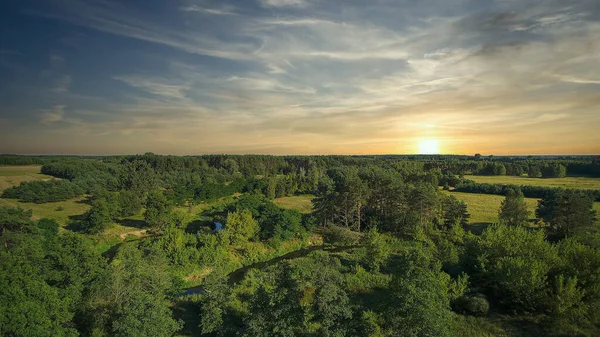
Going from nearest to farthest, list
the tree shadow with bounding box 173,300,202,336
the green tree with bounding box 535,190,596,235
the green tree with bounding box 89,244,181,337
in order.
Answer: the green tree with bounding box 89,244,181,337 → the tree shadow with bounding box 173,300,202,336 → the green tree with bounding box 535,190,596,235

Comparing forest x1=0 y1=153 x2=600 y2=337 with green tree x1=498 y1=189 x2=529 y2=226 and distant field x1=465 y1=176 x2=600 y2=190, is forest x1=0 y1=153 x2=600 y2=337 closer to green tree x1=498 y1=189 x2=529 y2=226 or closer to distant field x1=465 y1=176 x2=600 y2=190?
green tree x1=498 y1=189 x2=529 y2=226

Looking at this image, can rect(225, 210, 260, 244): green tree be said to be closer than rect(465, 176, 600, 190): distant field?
Yes

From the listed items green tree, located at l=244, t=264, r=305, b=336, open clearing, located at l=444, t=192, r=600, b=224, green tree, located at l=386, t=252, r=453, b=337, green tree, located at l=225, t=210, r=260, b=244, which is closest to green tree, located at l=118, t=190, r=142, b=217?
green tree, located at l=225, t=210, r=260, b=244

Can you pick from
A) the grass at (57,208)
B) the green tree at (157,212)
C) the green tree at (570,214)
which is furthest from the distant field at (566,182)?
the grass at (57,208)

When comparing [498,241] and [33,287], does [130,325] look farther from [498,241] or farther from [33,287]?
[498,241]

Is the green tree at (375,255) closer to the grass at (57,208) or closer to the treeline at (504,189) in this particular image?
the grass at (57,208)

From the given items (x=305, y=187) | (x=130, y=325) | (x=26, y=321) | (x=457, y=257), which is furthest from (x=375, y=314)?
(x=305, y=187)

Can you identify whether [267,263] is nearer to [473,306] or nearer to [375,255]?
[375,255]

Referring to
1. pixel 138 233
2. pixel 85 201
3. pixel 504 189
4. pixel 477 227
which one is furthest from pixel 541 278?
pixel 85 201
